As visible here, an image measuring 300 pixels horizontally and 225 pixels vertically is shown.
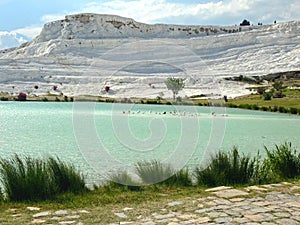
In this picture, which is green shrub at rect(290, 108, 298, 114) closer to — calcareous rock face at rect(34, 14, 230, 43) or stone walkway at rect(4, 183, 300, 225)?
stone walkway at rect(4, 183, 300, 225)

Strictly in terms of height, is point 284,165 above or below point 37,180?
below

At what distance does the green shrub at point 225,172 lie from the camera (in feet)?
20.7

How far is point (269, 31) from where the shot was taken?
202ft

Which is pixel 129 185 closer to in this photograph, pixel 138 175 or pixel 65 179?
pixel 138 175

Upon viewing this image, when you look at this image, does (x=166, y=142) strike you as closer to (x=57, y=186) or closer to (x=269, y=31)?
(x=57, y=186)

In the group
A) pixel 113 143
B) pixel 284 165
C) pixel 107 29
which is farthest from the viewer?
pixel 107 29

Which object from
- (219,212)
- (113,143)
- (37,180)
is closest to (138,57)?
(113,143)

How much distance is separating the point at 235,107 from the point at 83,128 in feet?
84.4

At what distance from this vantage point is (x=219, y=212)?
4.61 metres

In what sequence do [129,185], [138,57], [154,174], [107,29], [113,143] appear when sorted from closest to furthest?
[129,185] → [154,174] → [113,143] → [138,57] → [107,29]

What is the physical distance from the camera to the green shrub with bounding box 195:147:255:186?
6.30 meters

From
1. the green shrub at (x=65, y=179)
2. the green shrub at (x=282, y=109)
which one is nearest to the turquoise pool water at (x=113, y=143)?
the green shrub at (x=65, y=179)

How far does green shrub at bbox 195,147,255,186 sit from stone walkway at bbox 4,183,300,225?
0.70 meters

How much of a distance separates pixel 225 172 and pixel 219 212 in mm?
1850
